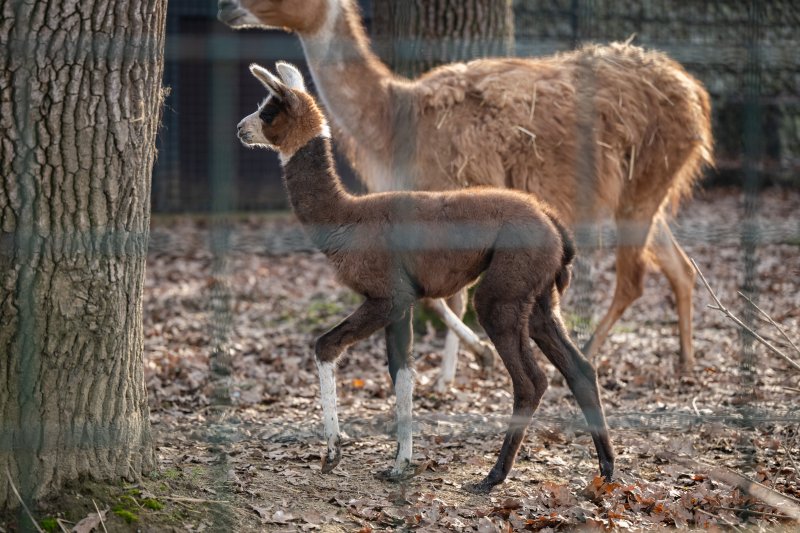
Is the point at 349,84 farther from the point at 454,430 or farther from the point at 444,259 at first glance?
the point at 454,430

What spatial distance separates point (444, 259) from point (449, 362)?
176 cm

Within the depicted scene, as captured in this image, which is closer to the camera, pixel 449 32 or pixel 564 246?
pixel 564 246

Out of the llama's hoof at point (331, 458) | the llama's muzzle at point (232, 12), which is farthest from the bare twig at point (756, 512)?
the llama's muzzle at point (232, 12)

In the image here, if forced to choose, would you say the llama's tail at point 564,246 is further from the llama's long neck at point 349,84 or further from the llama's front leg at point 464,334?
the llama's long neck at point 349,84

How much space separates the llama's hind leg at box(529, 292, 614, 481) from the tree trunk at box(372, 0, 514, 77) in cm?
307

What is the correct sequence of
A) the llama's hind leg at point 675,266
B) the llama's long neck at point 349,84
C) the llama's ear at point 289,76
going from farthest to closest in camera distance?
the llama's hind leg at point 675,266 < the llama's long neck at point 349,84 < the llama's ear at point 289,76

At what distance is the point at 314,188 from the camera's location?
4.14 metres

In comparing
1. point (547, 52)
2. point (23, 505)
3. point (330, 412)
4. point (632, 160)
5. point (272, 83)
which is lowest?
point (23, 505)

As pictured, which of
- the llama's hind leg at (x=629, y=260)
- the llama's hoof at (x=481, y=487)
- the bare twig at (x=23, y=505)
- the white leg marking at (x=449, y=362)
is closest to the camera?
the bare twig at (x=23, y=505)

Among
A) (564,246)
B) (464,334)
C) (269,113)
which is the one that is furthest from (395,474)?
(464,334)

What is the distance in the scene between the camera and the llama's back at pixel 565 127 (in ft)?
18.4

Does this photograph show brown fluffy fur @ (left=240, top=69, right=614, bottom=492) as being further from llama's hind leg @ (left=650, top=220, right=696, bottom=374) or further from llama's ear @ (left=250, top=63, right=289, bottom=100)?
llama's hind leg @ (left=650, top=220, right=696, bottom=374)

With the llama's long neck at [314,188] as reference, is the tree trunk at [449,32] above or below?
above

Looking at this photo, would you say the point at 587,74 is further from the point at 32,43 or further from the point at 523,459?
the point at 32,43
